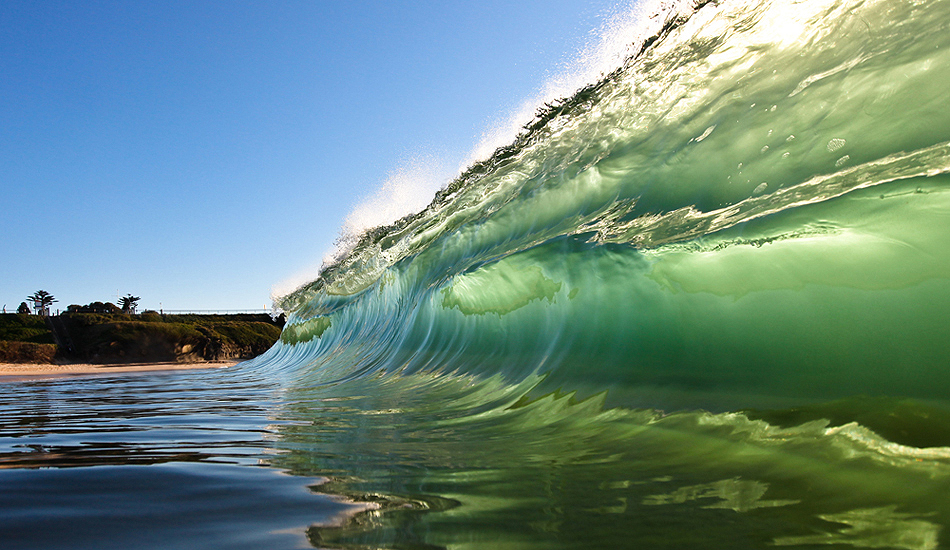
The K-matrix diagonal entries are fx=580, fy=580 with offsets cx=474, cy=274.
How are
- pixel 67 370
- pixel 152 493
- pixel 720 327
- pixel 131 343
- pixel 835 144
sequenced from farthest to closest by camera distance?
1. pixel 131 343
2. pixel 67 370
3. pixel 720 327
4. pixel 835 144
5. pixel 152 493

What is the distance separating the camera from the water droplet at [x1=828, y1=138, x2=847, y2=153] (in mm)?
2242

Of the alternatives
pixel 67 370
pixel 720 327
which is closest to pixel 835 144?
pixel 720 327

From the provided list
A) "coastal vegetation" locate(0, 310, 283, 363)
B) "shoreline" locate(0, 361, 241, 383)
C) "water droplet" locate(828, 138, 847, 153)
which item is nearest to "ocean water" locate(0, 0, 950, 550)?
"water droplet" locate(828, 138, 847, 153)

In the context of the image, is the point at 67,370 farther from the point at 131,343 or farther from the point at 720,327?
the point at 720,327

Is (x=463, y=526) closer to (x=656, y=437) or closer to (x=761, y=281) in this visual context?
(x=656, y=437)

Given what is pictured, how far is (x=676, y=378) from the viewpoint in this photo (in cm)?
230

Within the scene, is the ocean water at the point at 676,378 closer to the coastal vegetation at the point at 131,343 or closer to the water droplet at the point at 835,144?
the water droplet at the point at 835,144

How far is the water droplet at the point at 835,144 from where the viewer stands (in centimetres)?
224

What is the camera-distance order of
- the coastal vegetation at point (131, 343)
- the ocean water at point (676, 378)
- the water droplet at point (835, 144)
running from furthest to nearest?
the coastal vegetation at point (131, 343) < the water droplet at point (835, 144) < the ocean water at point (676, 378)

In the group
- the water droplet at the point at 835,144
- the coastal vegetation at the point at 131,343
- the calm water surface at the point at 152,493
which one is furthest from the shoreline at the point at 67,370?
the water droplet at the point at 835,144

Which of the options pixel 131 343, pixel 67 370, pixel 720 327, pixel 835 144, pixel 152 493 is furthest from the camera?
pixel 131 343

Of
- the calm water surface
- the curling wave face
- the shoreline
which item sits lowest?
the shoreline

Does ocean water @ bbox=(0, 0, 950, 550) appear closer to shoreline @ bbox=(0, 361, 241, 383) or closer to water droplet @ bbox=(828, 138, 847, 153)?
water droplet @ bbox=(828, 138, 847, 153)

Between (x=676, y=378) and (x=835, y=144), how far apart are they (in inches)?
43.5
